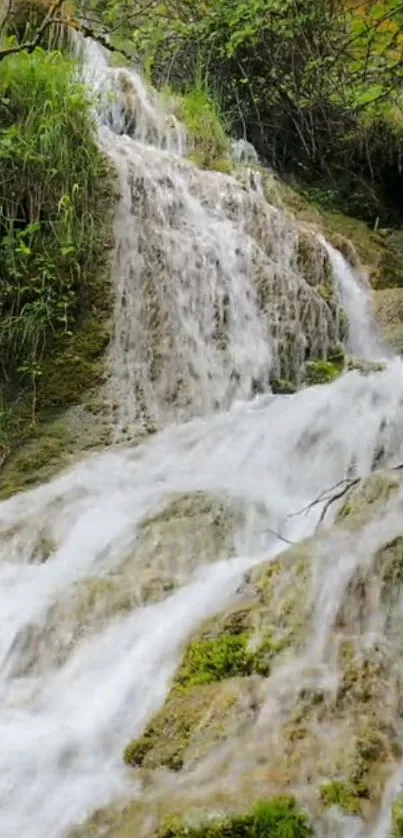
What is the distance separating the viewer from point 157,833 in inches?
66.7

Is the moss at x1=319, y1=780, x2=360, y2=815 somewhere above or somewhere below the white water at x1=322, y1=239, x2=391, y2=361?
below

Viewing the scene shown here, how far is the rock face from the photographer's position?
1746 millimetres

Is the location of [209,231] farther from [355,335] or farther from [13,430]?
[13,430]

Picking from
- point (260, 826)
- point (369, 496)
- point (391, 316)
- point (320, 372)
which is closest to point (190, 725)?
point (260, 826)

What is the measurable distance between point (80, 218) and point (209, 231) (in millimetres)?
870

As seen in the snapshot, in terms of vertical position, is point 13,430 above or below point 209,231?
below

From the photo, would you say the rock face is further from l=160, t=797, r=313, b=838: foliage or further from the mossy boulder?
the mossy boulder

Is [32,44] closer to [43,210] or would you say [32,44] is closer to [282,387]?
[43,210]

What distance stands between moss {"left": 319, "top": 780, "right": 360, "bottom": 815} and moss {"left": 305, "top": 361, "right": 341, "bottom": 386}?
132 inches

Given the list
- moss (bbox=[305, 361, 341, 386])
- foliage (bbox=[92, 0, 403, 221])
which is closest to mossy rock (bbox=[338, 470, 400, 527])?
moss (bbox=[305, 361, 341, 386])

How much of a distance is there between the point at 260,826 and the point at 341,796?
0.60 ft

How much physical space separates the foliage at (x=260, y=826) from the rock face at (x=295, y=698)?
0.08 ft

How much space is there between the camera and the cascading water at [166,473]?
2133 millimetres

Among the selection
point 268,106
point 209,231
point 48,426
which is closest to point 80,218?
point 209,231
